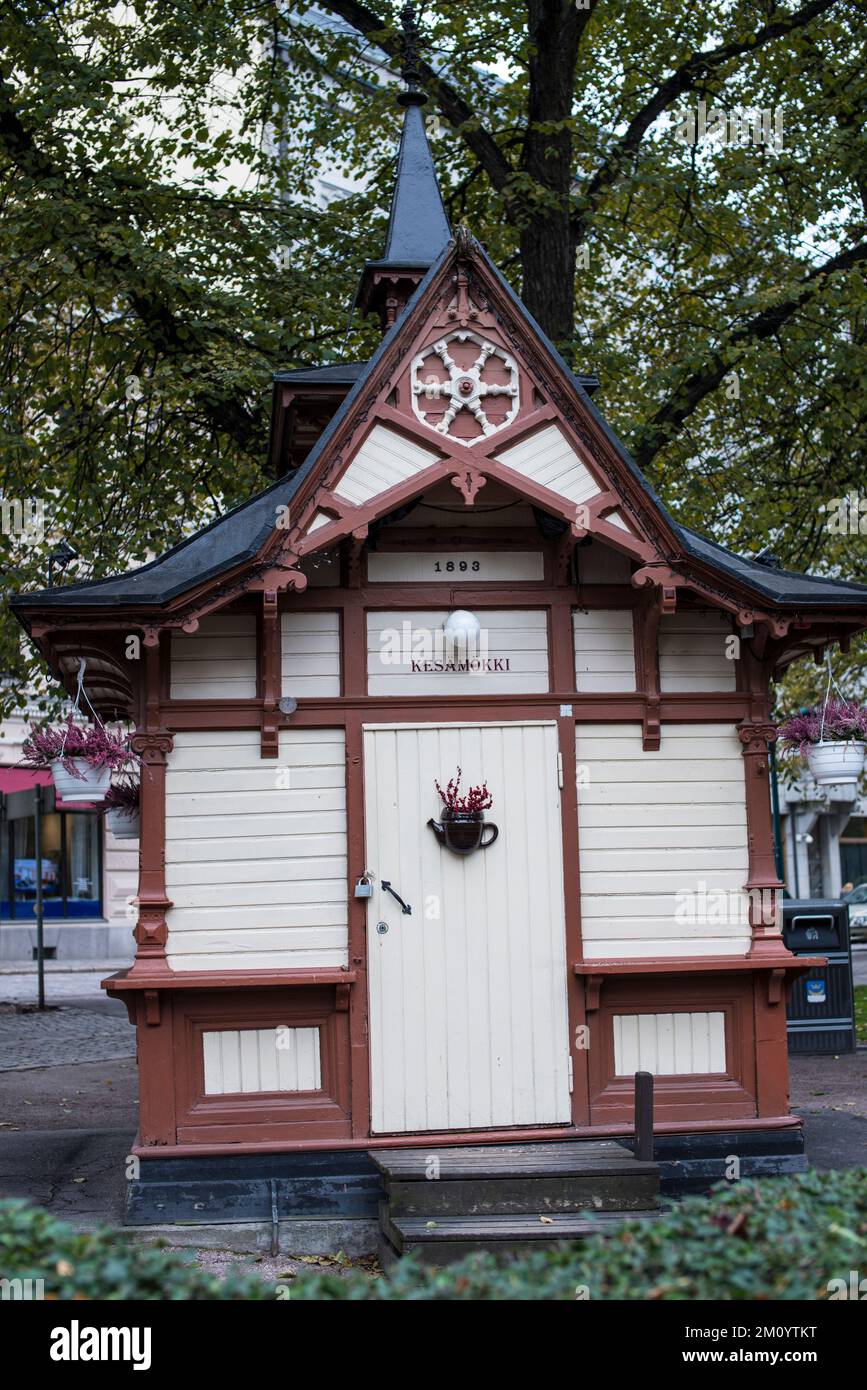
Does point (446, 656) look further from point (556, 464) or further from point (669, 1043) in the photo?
point (669, 1043)

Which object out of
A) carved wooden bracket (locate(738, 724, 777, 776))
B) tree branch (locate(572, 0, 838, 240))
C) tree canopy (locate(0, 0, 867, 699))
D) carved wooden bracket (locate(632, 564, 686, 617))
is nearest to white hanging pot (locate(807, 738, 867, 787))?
carved wooden bracket (locate(738, 724, 777, 776))

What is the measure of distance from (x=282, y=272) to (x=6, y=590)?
177 inches

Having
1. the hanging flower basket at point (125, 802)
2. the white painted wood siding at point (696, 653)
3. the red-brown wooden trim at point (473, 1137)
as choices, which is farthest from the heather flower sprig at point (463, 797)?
the hanging flower basket at point (125, 802)

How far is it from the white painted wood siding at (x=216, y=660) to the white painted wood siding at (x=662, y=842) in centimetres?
209

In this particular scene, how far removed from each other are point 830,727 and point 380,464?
12.7ft

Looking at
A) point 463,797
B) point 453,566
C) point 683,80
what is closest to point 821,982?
point 463,797

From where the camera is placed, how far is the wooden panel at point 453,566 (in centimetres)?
908

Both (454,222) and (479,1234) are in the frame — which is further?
(454,222)

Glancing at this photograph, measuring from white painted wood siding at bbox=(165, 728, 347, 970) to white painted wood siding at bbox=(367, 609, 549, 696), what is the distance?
24.2 inches

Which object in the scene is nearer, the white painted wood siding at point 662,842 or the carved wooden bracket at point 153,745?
the carved wooden bracket at point 153,745

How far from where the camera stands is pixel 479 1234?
24.0 ft

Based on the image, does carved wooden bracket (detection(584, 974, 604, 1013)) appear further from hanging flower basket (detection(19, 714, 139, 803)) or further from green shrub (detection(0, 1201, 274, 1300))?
green shrub (detection(0, 1201, 274, 1300))

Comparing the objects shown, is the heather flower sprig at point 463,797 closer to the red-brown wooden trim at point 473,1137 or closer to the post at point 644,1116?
the post at point 644,1116

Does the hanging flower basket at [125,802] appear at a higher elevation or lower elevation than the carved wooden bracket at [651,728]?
lower
